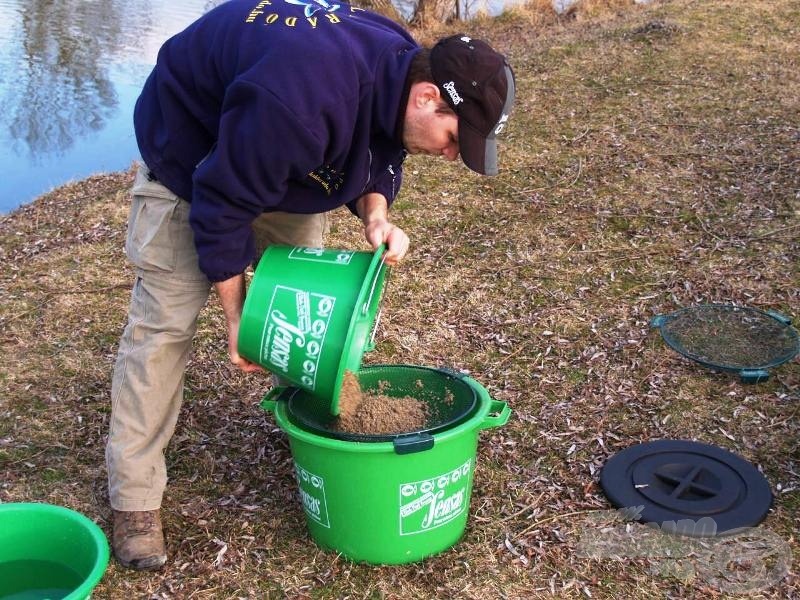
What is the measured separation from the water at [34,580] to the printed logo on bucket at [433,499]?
0.89 meters

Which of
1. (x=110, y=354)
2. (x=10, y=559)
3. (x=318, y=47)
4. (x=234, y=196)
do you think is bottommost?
(x=110, y=354)

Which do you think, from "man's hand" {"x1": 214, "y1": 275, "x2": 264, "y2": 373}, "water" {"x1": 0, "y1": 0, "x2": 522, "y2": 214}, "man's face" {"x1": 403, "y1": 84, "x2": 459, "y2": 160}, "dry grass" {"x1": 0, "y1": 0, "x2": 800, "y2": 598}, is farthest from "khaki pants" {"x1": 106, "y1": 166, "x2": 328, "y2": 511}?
"water" {"x1": 0, "y1": 0, "x2": 522, "y2": 214}

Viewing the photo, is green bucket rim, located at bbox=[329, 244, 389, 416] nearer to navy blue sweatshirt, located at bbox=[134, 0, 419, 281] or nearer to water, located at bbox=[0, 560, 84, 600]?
navy blue sweatshirt, located at bbox=[134, 0, 419, 281]

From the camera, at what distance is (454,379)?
2.61 meters

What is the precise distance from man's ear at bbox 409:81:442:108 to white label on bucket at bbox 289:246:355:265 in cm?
45

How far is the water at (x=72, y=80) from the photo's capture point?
6734 mm

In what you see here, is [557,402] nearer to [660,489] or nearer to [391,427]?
[660,489]

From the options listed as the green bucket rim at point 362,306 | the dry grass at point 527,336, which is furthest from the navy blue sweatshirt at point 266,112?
the dry grass at point 527,336

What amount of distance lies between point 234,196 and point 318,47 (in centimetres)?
40

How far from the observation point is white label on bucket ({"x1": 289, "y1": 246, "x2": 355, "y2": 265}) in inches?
89.2

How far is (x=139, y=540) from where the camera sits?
97.2 inches

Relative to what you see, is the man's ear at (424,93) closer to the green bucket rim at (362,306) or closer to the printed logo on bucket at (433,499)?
the green bucket rim at (362,306)

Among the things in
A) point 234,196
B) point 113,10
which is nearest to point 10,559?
point 234,196

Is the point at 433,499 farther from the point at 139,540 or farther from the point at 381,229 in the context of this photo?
the point at 139,540
